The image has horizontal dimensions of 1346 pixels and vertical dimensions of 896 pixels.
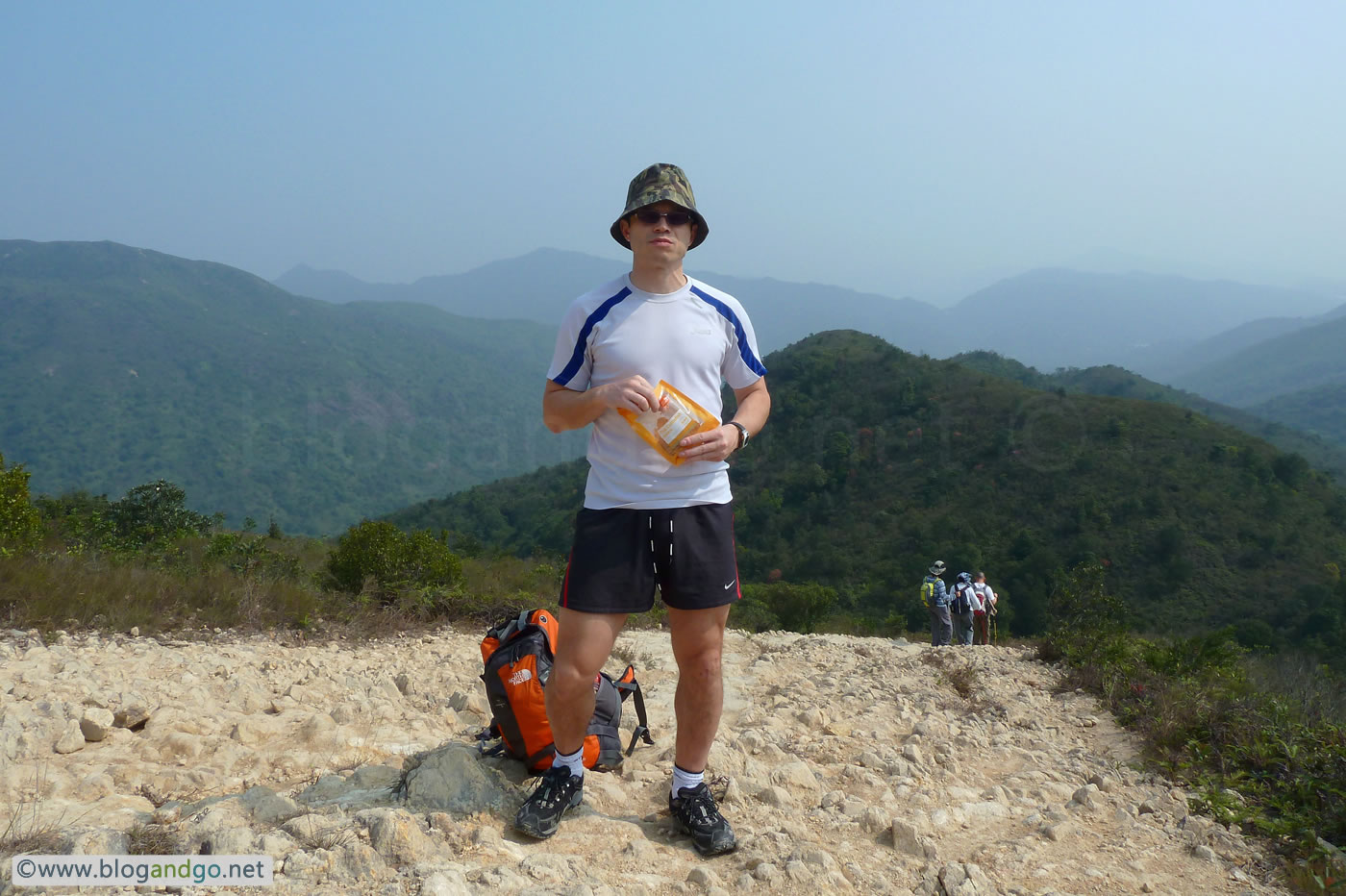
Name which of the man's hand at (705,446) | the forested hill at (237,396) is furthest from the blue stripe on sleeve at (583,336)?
the forested hill at (237,396)

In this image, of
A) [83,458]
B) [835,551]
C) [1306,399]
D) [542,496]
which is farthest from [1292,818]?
[1306,399]

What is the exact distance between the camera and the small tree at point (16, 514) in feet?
18.6

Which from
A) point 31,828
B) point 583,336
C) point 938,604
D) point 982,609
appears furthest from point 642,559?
point 982,609

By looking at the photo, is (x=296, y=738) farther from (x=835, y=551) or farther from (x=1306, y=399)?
(x=1306, y=399)

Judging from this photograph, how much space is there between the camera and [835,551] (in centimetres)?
3031

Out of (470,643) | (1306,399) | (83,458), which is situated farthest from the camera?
(1306,399)

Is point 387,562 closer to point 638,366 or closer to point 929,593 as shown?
point 638,366

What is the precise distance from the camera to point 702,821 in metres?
2.40

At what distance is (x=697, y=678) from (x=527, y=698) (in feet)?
2.18

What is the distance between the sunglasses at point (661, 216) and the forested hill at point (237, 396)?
A: 7210 cm

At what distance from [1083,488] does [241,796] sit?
33.8m

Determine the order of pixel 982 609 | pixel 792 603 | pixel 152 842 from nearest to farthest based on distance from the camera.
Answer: pixel 152 842 → pixel 982 609 → pixel 792 603

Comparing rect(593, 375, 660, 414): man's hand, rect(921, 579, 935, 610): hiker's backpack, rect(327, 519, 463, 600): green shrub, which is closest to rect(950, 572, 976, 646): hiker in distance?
rect(921, 579, 935, 610): hiker's backpack

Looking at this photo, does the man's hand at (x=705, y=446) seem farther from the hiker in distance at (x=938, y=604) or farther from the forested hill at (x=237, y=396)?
the forested hill at (x=237, y=396)
